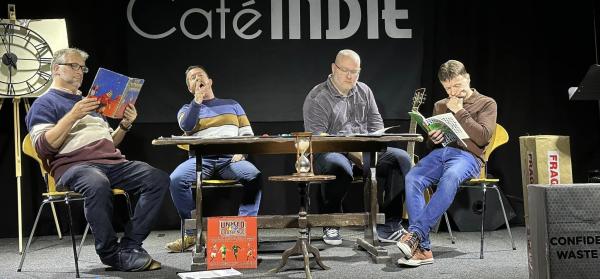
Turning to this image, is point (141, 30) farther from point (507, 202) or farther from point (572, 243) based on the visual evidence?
point (572, 243)

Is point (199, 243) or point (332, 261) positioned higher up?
point (199, 243)

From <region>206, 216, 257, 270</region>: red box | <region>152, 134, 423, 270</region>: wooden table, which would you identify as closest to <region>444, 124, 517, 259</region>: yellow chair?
<region>152, 134, 423, 270</region>: wooden table

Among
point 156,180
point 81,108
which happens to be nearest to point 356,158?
point 156,180

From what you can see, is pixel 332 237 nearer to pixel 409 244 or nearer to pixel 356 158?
pixel 356 158

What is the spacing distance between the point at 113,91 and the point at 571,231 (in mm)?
2226

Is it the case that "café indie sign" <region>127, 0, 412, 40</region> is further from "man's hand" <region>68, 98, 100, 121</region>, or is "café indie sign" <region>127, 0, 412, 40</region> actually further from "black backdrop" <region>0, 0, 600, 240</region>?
"man's hand" <region>68, 98, 100, 121</region>

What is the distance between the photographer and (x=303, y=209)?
9.70 feet

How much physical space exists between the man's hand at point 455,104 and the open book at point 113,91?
1.70 metres

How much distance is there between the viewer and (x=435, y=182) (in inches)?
136

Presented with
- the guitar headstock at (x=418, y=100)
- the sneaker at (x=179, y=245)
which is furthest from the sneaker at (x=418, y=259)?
the guitar headstock at (x=418, y=100)

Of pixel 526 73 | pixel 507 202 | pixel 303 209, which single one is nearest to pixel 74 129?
pixel 303 209

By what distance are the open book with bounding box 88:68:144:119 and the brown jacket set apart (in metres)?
1.77

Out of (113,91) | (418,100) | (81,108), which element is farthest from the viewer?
(418,100)

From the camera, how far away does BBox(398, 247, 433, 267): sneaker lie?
3016 mm
